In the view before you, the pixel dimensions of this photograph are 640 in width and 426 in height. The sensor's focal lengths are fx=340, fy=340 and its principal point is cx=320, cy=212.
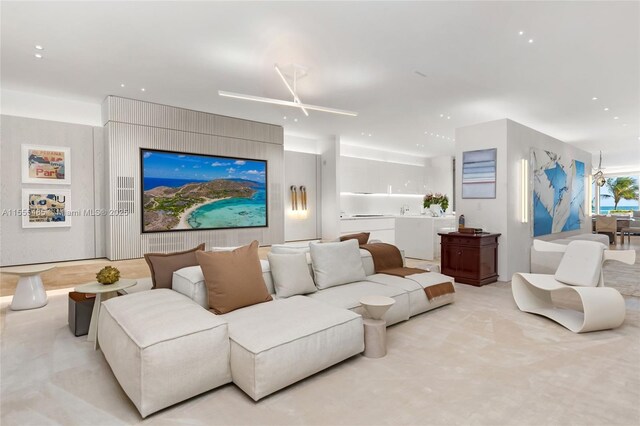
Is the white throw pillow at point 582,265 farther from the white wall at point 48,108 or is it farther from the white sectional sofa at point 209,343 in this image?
the white wall at point 48,108

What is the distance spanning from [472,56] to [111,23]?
426 cm

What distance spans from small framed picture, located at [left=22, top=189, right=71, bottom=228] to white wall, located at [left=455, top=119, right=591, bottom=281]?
6.90m

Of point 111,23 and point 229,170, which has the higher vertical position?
point 111,23

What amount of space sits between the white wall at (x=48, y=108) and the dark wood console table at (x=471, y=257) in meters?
6.76

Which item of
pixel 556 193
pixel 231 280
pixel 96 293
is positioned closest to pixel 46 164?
pixel 96 293

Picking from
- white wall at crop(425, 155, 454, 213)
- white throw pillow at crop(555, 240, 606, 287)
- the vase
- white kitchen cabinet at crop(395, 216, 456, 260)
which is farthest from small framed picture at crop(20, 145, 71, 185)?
white wall at crop(425, 155, 454, 213)

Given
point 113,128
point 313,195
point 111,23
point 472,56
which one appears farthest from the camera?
point 313,195

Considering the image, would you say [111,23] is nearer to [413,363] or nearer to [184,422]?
[184,422]

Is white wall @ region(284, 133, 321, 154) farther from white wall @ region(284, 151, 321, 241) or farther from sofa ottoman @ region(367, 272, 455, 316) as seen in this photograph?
sofa ottoman @ region(367, 272, 455, 316)

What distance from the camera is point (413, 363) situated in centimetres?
250

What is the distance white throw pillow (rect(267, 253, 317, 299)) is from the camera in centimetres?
312

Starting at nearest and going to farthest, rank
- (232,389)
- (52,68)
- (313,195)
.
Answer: (232,389) < (52,68) < (313,195)

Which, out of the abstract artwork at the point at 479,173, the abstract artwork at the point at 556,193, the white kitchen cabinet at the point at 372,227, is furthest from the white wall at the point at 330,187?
the abstract artwork at the point at 556,193

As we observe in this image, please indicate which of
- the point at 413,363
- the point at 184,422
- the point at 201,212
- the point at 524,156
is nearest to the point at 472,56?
the point at 524,156
